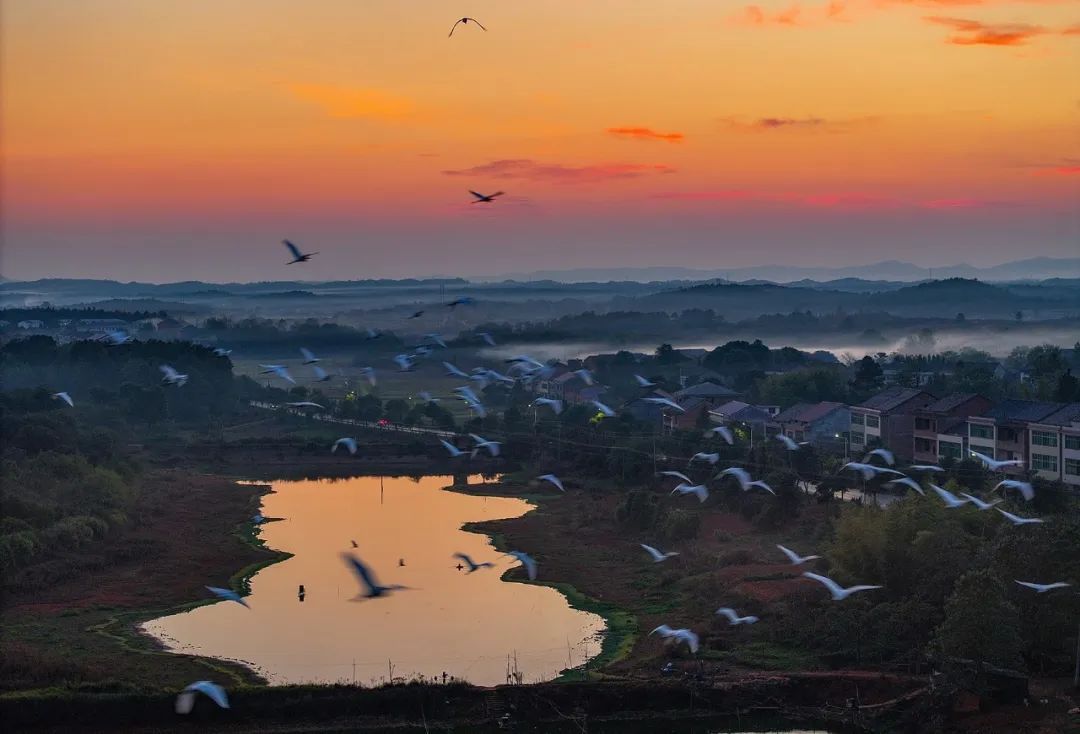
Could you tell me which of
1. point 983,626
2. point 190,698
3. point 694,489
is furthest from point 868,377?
point 190,698

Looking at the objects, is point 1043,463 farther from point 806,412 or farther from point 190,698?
point 190,698

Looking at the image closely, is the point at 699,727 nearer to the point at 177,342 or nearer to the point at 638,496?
the point at 638,496

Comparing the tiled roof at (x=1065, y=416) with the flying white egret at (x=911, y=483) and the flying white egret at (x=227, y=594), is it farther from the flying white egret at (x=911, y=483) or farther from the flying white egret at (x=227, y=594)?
the flying white egret at (x=227, y=594)

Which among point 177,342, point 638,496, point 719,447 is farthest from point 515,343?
point 638,496

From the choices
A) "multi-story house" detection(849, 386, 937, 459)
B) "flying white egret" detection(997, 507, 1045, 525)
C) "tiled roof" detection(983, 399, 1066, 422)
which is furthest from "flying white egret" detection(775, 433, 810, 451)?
"flying white egret" detection(997, 507, 1045, 525)

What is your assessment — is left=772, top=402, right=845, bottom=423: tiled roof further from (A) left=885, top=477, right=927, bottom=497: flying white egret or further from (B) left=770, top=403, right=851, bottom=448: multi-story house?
(A) left=885, top=477, right=927, bottom=497: flying white egret

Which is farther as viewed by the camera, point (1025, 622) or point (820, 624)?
point (820, 624)
